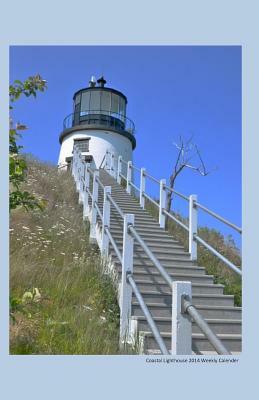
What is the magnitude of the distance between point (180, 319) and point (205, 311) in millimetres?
2243

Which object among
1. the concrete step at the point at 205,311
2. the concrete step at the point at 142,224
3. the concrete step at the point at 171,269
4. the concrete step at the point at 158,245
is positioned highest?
the concrete step at the point at 142,224

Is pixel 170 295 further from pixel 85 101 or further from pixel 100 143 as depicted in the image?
pixel 85 101

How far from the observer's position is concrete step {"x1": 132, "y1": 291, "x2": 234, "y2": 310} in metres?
4.94

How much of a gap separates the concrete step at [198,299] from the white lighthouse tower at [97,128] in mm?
Result: 12045

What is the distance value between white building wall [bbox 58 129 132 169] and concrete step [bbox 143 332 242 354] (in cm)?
1273

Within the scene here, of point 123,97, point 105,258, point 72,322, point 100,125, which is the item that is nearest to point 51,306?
point 72,322

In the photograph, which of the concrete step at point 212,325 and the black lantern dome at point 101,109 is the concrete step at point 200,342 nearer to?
the concrete step at point 212,325

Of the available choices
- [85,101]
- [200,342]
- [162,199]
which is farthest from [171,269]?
[85,101]

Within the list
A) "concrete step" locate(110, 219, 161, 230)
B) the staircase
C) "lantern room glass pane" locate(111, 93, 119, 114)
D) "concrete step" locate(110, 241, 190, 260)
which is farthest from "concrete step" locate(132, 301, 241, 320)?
"lantern room glass pane" locate(111, 93, 119, 114)

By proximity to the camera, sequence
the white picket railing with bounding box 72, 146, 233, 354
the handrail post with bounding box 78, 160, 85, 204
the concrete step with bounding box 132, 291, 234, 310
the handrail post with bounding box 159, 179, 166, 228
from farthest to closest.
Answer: the handrail post with bounding box 78, 160, 85, 204
the handrail post with bounding box 159, 179, 166, 228
the concrete step with bounding box 132, 291, 234, 310
the white picket railing with bounding box 72, 146, 233, 354

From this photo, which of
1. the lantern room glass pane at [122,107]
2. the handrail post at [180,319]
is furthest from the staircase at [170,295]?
the lantern room glass pane at [122,107]

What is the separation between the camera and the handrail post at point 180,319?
8.84ft

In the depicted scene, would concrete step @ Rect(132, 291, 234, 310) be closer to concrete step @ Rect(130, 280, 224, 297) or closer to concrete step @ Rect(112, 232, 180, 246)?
concrete step @ Rect(130, 280, 224, 297)

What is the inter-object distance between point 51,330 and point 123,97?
15204 millimetres
